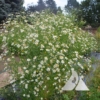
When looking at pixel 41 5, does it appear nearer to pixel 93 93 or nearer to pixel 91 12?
pixel 91 12

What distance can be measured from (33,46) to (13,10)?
7487 millimetres

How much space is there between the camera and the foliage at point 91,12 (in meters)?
20.8

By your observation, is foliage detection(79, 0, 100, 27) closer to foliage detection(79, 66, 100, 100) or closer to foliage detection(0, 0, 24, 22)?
foliage detection(0, 0, 24, 22)

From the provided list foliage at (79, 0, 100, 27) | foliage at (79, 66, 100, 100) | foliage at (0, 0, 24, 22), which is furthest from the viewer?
foliage at (79, 0, 100, 27)

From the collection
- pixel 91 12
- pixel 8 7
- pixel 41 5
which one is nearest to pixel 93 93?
pixel 8 7

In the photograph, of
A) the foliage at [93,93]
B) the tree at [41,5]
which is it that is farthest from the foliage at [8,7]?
the tree at [41,5]

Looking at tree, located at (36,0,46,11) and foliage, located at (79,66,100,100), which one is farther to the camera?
tree, located at (36,0,46,11)

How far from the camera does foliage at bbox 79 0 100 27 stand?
2080cm

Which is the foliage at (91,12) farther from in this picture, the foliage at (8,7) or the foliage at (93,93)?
the foliage at (93,93)

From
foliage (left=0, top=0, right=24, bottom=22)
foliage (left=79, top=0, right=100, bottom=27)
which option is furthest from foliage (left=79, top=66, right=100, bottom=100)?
foliage (left=79, top=0, right=100, bottom=27)

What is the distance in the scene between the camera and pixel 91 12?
68.9 feet

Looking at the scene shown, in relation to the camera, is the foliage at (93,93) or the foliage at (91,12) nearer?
the foliage at (93,93)

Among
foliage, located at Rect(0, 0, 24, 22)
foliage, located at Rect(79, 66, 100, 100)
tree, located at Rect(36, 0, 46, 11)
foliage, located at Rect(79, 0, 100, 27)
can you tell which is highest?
tree, located at Rect(36, 0, 46, 11)

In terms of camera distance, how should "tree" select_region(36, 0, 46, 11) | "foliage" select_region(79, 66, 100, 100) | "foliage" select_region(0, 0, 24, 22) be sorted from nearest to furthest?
"foliage" select_region(79, 66, 100, 100), "foliage" select_region(0, 0, 24, 22), "tree" select_region(36, 0, 46, 11)
